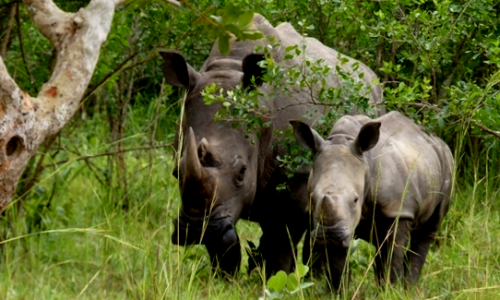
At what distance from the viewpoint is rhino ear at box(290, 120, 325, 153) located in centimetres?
555

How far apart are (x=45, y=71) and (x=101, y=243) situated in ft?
4.45

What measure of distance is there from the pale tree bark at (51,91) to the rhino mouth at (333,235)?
1884mm

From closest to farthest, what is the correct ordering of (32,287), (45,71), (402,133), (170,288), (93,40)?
1. (93,40)
2. (170,288)
3. (402,133)
4. (32,287)
5. (45,71)

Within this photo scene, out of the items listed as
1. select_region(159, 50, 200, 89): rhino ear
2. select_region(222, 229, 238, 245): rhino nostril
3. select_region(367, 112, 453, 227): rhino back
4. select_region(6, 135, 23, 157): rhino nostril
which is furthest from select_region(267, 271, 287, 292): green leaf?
select_region(6, 135, 23, 157): rhino nostril

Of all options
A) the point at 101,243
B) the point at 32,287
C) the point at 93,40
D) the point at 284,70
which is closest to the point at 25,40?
the point at 101,243

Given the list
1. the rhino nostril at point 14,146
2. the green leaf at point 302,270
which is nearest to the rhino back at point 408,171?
the green leaf at point 302,270

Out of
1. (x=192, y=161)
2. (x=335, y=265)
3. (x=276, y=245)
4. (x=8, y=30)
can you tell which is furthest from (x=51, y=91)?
(x=8, y=30)

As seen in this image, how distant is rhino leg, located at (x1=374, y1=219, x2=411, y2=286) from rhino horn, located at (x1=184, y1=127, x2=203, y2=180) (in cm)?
95

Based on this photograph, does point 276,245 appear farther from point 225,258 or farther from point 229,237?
point 229,237

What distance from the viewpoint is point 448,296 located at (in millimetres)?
5594

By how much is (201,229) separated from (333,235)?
1004 mm

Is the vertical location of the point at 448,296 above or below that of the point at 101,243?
above

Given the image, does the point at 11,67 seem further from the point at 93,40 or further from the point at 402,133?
the point at 93,40

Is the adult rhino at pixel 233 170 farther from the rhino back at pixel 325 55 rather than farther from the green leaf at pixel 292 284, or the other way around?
the green leaf at pixel 292 284
